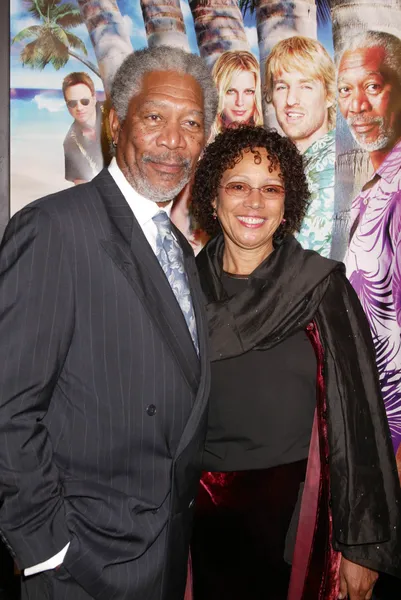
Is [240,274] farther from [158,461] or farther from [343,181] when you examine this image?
[343,181]

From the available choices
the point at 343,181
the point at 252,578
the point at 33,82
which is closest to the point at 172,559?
the point at 252,578

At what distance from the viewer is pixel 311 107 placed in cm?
239

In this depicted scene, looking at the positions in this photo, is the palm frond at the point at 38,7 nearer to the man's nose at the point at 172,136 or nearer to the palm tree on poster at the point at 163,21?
the palm tree on poster at the point at 163,21

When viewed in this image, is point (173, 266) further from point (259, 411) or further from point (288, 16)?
point (288, 16)

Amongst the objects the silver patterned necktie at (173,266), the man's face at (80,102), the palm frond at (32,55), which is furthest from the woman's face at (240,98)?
the silver patterned necktie at (173,266)

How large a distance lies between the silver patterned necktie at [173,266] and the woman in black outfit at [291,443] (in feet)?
0.52

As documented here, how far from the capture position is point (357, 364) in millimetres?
1607

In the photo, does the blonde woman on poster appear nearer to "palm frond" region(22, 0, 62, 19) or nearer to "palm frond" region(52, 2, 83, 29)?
"palm frond" region(52, 2, 83, 29)

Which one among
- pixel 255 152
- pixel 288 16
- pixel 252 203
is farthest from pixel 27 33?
pixel 252 203

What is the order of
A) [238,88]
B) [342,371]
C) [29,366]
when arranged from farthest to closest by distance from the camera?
[238,88], [342,371], [29,366]

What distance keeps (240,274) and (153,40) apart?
4.13ft

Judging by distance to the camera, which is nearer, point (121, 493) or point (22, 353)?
point (22, 353)

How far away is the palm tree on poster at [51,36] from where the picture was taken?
2275 mm

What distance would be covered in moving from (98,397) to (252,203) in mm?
805
